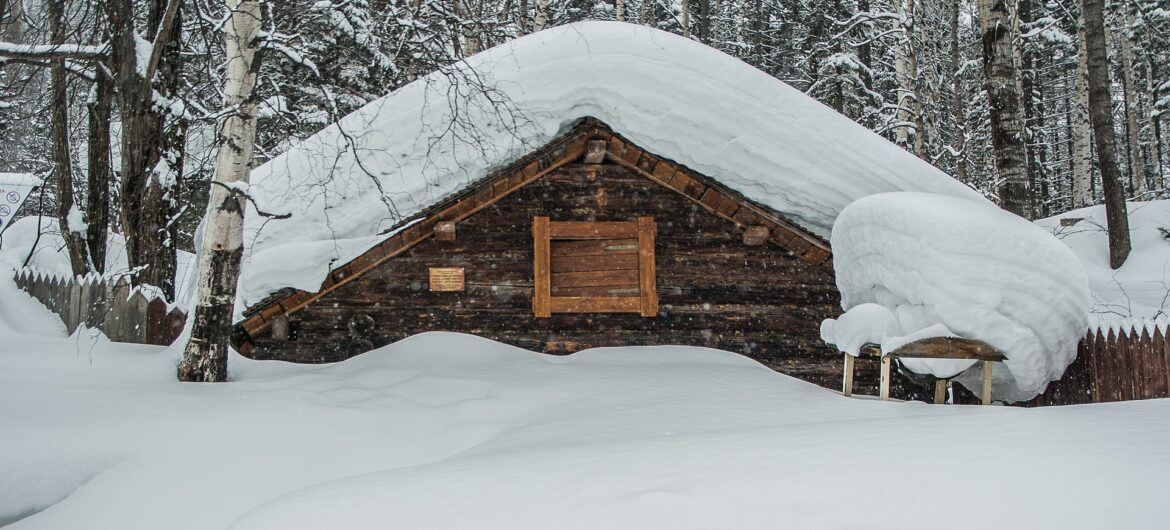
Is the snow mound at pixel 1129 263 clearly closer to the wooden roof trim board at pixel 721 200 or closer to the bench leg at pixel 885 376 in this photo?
the wooden roof trim board at pixel 721 200

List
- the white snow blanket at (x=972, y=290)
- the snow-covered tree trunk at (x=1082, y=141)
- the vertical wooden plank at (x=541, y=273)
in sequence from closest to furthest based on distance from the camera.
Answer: the white snow blanket at (x=972, y=290) → the vertical wooden plank at (x=541, y=273) → the snow-covered tree trunk at (x=1082, y=141)

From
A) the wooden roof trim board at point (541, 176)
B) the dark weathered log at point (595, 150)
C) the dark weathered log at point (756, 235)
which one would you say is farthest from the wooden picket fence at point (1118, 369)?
the dark weathered log at point (595, 150)

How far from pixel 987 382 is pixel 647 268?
11.9 ft

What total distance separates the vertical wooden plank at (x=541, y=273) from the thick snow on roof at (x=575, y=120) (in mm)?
942

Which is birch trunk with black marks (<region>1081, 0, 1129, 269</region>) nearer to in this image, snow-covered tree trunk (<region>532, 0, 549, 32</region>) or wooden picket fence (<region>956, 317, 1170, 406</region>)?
wooden picket fence (<region>956, 317, 1170, 406</region>)

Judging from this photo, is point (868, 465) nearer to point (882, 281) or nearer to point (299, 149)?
point (882, 281)

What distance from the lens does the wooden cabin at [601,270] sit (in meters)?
8.71

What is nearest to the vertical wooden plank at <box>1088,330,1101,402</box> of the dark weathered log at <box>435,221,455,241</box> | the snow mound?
the snow mound

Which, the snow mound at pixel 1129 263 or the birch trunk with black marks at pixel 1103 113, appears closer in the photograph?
the snow mound at pixel 1129 263

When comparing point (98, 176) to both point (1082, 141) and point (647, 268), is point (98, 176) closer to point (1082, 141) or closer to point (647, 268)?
point (647, 268)

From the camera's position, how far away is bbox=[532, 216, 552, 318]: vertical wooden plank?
29.1 feet

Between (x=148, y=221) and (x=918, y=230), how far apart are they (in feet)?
26.0

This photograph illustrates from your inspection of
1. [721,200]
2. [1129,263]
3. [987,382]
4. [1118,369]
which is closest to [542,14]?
[721,200]

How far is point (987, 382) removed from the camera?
23.4ft
